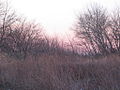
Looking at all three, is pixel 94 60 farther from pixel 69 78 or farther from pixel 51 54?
pixel 69 78

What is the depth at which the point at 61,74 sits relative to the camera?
22.0ft

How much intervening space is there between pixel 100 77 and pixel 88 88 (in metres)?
0.48

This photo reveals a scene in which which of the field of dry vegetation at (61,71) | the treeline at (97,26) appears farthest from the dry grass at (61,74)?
the treeline at (97,26)

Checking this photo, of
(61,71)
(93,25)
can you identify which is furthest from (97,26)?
(61,71)

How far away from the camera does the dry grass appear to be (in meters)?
6.22

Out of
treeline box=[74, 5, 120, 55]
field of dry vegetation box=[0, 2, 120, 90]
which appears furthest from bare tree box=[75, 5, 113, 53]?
field of dry vegetation box=[0, 2, 120, 90]

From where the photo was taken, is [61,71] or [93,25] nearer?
[61,71]

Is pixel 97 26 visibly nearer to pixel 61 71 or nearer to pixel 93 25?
pixel 93 25

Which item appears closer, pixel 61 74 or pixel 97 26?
pixel 61 74

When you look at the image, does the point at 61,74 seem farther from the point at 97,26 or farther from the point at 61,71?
the point at 97,26

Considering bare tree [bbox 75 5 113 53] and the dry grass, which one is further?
bare tree [bbox 75 5 113 53]

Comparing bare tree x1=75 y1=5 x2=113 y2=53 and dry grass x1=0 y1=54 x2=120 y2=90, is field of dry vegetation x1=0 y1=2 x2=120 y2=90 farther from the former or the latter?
bare tree x1=75 y1=5 x2=113 y2=53

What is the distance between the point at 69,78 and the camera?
650 cm

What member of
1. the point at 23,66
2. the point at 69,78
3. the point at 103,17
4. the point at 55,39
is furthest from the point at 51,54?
the point at 103,17
